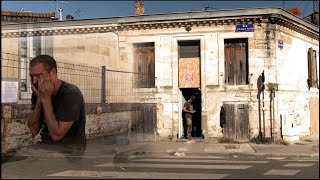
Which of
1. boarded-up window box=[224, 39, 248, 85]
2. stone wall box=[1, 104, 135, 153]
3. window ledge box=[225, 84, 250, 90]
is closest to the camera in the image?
stone wall box=[1, 104, 135, 153]

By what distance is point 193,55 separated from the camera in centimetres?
231

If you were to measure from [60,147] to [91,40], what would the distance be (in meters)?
0.47

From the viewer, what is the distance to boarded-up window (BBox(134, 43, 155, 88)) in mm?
1861

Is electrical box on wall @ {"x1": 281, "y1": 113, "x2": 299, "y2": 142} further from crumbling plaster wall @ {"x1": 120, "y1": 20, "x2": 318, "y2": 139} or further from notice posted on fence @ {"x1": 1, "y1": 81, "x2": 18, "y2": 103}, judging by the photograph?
notice posted on fence @ {"x1": 1, "y1": 81, "x2": 18, "y2": 103}

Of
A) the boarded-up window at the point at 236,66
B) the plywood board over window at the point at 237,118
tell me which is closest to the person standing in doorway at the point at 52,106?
the boarded-up window at the point at 236,66

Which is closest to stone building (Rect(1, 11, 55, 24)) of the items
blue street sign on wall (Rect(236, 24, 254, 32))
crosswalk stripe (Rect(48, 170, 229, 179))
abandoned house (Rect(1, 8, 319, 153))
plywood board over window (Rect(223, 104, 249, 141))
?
abandoned house (Rect(1, 8, 319, 153))

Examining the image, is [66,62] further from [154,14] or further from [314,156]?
[314,156]

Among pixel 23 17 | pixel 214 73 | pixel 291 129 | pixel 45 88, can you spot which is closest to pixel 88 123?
pixel 45 88

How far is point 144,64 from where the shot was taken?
188 cm

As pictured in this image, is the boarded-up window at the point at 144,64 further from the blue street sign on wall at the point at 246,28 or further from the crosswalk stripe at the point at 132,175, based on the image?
the blue street sign on wall at the point at 246,28

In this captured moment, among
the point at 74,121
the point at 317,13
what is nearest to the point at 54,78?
the point at 74,121

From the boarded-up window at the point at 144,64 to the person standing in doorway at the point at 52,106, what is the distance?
0.30 m

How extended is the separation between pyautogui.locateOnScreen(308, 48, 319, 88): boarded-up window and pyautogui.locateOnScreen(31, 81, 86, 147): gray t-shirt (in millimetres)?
993

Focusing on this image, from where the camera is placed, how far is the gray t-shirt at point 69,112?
1.59 m
